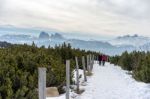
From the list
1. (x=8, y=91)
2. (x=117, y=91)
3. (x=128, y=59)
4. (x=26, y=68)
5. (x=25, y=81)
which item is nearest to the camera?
(x=8, y=91)

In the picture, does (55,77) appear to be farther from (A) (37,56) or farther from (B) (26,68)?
(B) (26,68)

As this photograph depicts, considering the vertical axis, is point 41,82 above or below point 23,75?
above

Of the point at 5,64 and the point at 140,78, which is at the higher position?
the point at 5,64

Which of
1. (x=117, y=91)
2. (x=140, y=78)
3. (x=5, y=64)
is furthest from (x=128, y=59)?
(x=5, y=64)

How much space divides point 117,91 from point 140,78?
19.7 feet

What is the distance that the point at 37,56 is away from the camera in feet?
58.2

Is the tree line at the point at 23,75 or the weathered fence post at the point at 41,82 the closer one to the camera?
the weathered fence post at the point at 41,82

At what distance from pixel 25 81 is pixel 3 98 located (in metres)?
1.30

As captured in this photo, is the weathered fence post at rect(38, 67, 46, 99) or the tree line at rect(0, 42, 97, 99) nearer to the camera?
the weathered fence post at rect(38, 67, 46, 99)

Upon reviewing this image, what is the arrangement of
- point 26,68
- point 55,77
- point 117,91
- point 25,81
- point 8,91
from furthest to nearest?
point 117,91
point 55,77
point 26,68
point 25,81
point 8,91

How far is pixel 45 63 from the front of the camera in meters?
17.9

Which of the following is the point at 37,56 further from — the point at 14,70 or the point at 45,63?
the point at 14,70

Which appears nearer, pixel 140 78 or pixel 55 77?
pixel 55 77

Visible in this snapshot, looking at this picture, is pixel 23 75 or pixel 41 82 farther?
pixel 23 75
